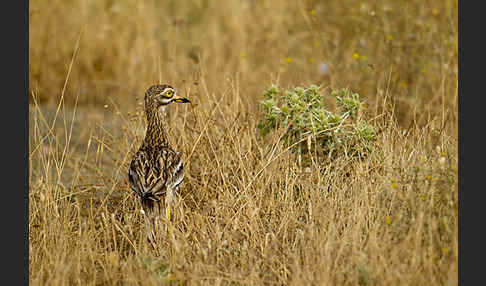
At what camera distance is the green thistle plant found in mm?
5113

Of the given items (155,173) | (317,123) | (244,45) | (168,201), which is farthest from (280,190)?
(244,45)

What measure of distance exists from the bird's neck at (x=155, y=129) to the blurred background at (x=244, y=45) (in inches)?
83.4

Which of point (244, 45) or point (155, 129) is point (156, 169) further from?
point (244, 45)

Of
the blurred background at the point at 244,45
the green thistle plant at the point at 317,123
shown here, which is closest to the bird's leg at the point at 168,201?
the green thistle plant at the point at 317,123

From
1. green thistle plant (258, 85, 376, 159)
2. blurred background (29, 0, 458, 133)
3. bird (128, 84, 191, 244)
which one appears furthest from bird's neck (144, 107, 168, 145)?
blurred background (29, 0, 458, 133)

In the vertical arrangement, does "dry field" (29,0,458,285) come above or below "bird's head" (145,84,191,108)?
below

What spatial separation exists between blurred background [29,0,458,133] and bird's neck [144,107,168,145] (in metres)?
2.12

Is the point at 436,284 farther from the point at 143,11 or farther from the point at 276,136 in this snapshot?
the point at 143,11

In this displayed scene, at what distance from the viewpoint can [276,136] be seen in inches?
208

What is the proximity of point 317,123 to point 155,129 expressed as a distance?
1.33 metres

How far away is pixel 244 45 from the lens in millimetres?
9703

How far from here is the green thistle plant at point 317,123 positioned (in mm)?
5113

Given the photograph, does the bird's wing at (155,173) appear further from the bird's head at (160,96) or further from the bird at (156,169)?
the bird's head at (160,96)

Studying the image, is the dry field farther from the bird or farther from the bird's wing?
the bird's wing
